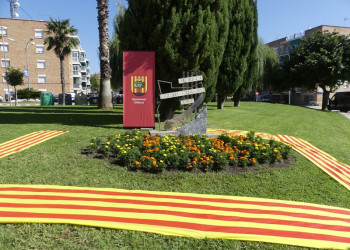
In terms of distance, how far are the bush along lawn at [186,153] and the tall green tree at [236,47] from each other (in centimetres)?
1257

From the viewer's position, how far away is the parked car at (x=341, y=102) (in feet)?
100

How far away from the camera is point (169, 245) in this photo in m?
3.08

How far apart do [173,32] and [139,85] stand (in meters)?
2.52

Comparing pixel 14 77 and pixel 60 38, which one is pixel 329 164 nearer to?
pixel 14 77

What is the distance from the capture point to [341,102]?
31188mm

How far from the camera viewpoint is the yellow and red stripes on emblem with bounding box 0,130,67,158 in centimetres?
681

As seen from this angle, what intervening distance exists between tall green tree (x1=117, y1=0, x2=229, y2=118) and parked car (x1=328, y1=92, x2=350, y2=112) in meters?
26.5

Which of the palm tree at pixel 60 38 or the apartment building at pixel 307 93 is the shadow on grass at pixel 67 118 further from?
the apartment building at pixel 307 93

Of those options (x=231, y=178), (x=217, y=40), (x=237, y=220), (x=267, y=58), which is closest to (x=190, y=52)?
(x=217, y=40)

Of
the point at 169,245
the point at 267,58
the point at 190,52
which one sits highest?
the point at 267,58

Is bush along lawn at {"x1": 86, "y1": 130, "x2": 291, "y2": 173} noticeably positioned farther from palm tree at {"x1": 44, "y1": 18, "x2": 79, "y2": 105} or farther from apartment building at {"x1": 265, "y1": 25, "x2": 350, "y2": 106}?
apartment building at {"x1": 265, "y1": 25, "x2": 350, "y2": 106}

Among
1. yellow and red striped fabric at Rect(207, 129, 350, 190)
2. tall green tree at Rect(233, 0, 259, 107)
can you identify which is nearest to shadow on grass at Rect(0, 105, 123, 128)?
yellow and red striped fabric at Rect(207, 129, 350, 190)

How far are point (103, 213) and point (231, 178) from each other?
104 inches

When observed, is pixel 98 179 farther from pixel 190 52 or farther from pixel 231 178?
pixel 190 52
